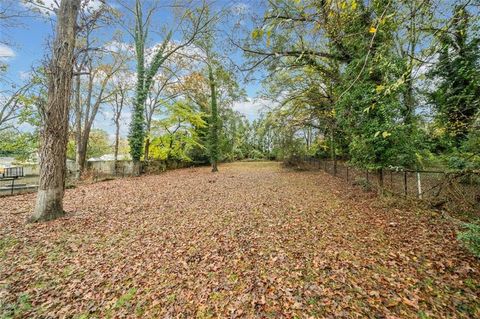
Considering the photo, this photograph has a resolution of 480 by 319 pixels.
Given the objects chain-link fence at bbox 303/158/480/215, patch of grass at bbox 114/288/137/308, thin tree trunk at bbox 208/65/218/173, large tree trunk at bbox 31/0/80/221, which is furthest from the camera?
thin tree trunk at bbox 208/65/218/173

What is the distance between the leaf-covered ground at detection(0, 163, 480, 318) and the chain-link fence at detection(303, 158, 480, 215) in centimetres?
A: 58

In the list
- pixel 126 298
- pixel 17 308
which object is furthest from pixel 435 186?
pixel 17 308

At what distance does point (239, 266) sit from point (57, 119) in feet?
18.4

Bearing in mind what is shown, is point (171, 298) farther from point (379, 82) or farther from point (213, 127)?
point (213, 127)

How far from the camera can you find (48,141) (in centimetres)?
520

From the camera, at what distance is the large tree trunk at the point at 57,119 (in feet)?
17.1

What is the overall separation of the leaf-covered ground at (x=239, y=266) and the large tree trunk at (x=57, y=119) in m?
0.56

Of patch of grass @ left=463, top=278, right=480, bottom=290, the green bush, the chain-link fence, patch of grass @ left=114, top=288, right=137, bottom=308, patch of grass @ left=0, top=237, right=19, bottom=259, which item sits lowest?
patch of grass @ left=114, top=288, right=137, bottom=308

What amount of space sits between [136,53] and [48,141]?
40.7ft

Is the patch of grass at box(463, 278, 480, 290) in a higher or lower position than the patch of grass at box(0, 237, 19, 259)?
lower

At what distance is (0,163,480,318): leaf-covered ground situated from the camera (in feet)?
8.43

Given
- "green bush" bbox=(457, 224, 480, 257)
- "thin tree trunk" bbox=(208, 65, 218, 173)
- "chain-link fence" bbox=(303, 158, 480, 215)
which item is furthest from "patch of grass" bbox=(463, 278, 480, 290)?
"thin tree trunk" bbox=(208, 65, 218, 173)

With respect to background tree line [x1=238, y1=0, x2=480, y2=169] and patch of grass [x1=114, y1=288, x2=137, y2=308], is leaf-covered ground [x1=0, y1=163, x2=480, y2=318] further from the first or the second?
background tree line [x1=238, y1=0, x2=480, y2=169]

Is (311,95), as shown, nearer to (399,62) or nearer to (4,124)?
(399,62)
